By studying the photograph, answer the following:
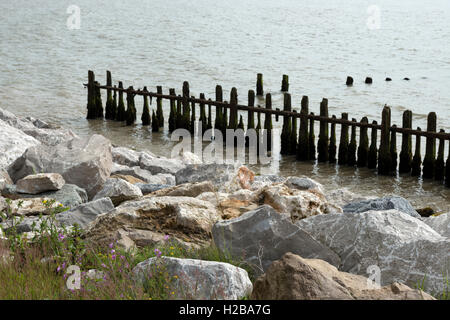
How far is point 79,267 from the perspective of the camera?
543 cm

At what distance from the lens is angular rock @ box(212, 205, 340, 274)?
218 inches

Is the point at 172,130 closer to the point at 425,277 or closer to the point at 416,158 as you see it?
the point at 416,158

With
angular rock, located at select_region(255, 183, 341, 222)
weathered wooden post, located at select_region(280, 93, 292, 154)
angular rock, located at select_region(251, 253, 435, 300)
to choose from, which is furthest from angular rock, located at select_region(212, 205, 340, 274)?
weathered wooden post, located at select_region(280, 93, 292, 154)

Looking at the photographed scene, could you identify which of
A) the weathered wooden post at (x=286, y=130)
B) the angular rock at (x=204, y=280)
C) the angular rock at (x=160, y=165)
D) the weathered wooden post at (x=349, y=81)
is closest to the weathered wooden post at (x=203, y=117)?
the weathered wooden post at (x=286, y=130)

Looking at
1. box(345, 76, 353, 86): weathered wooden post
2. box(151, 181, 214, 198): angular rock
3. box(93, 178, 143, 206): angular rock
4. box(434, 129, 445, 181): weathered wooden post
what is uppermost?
box(151, 181, 214, 198): angular rock

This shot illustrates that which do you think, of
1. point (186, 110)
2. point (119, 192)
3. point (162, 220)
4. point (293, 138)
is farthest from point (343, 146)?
point (162, 220)

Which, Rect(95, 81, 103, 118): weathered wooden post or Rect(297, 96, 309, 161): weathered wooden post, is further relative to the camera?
Rect(95, 81, 103, 118): weathered wooden post

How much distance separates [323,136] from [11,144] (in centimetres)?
759

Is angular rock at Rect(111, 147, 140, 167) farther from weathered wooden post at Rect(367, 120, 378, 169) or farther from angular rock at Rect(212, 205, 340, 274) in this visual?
angular rock at Rect(212, 205, 340, 274)

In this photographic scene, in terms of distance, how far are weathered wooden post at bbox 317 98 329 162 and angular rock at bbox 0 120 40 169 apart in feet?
22.9

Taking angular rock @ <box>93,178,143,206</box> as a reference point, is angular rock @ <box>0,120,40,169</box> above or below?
above

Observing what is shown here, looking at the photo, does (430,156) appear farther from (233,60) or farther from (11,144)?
(233,60)

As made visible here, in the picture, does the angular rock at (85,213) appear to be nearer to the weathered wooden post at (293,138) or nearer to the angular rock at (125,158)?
the angular rock at (125,158)

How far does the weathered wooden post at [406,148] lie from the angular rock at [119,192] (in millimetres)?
7707
